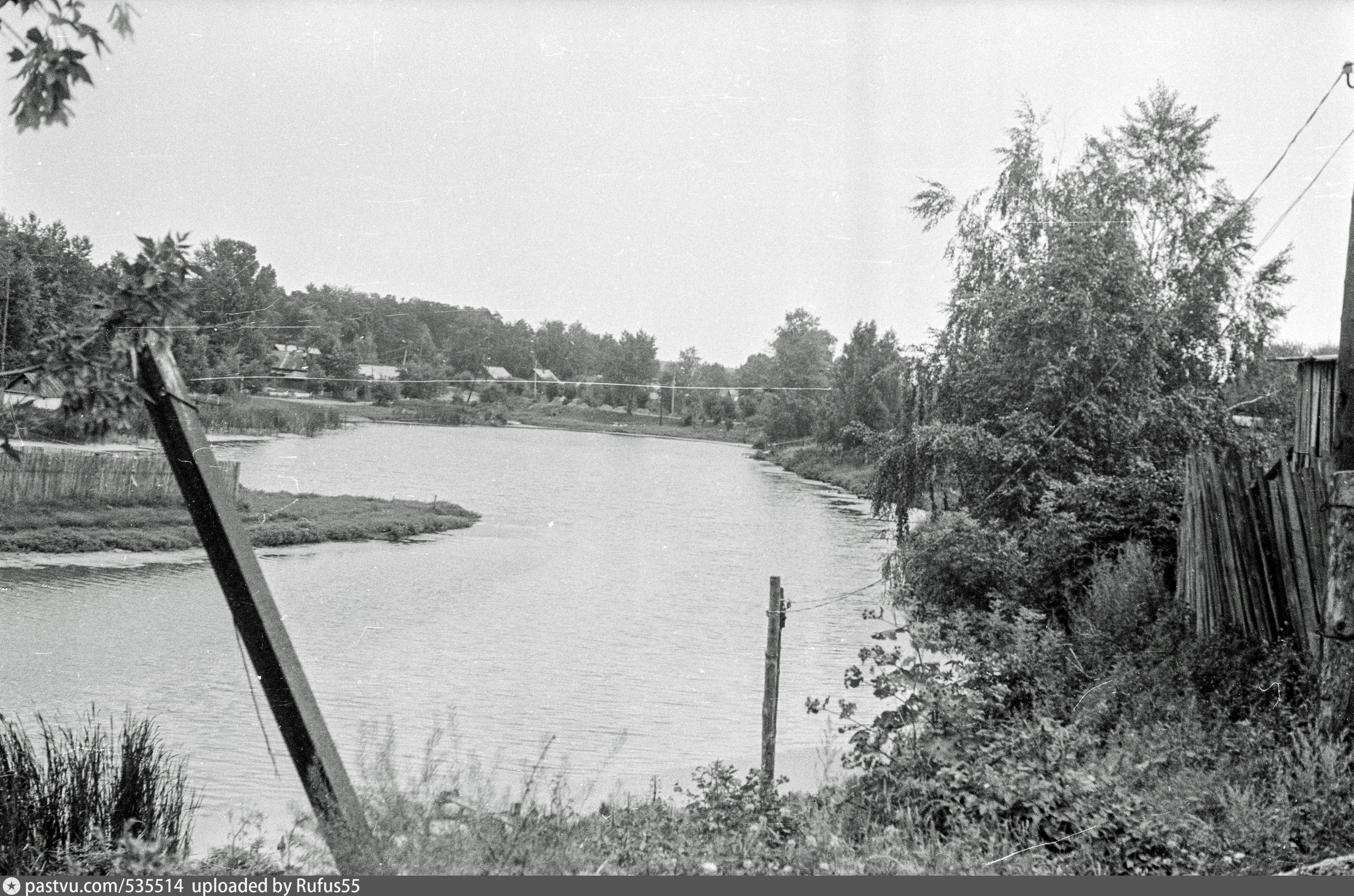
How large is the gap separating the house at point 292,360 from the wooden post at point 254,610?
8.13 m

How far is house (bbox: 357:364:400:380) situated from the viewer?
1452cm

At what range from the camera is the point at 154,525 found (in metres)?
19.9

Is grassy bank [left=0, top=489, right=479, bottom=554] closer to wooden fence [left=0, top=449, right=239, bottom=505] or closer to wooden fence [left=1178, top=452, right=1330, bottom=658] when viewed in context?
wooden fence [left=0, top=449, right=239, bottom=505]

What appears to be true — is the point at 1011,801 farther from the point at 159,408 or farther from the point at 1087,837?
the point at 159,408

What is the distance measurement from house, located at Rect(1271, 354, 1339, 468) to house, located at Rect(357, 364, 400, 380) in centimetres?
1117

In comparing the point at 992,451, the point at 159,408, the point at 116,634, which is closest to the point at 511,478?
the point at 116,634

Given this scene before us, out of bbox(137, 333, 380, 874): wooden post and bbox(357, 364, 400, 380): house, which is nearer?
bbox(137, 333, 380, 874): wooden post

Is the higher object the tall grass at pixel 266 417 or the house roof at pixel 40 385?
the house roof at pixel 40 385

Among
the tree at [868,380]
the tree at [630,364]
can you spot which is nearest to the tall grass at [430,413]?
the tree at [630,364]

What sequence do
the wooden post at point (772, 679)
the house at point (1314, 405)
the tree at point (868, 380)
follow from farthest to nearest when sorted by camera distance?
1. the tree at point (868, 380)
2. the house at point (1314, 405)
3. the wooden post at point (772, 679)

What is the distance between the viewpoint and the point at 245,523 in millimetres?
17109

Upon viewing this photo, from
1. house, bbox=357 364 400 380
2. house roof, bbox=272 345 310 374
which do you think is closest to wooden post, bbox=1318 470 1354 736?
house roof, bbox=272 345 310 374

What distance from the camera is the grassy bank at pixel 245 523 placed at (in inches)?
737

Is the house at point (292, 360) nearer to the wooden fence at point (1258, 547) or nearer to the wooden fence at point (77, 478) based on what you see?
the wooden fence at point (77, 478)
